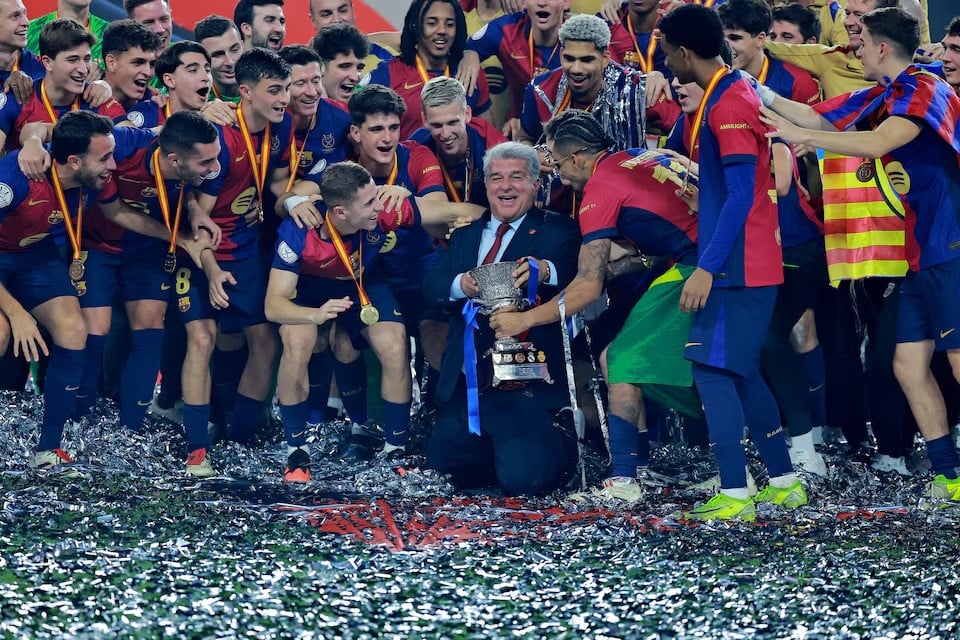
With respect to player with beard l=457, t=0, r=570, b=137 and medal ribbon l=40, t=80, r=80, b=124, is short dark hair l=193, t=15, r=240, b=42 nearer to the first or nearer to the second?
medal ribbon l=40, t=80, r=80, b=124

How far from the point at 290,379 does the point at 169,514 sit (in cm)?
102

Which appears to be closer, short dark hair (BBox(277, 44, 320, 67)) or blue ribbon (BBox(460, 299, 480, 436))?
blue ribbon (BBox(460, 299, 480, 436))

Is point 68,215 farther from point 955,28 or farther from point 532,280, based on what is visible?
point 955,28

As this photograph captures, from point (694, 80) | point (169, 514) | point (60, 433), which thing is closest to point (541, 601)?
point (169, 514)

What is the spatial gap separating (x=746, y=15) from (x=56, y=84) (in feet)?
9.48

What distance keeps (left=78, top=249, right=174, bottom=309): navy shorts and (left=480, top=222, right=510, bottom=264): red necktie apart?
4.55 ft

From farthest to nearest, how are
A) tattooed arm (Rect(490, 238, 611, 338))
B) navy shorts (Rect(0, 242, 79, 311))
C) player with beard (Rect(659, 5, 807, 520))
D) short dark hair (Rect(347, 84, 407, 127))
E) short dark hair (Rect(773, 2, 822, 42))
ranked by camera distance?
short dark hair (Rect(773, 2, 822, 42)), short dark hair (Rect(347, 84, 407, 127)), navy shorts (Rect(0, 242, 79, 311)), tattooed arm (Rect(490, 238, 611, 338)), player with beard (Rect(659, 5, 807, 520))

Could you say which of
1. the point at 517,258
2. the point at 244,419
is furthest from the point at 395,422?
the point at 517,258

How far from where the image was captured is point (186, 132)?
5.48 metres

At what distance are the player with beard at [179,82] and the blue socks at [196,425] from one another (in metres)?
1.26

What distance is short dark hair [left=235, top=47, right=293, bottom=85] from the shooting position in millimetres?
5758

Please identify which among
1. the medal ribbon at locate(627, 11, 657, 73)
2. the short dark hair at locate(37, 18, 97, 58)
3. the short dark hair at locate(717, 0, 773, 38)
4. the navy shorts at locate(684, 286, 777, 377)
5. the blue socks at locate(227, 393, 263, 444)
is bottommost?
the blue socks at locate(227, 393, 263, 444)

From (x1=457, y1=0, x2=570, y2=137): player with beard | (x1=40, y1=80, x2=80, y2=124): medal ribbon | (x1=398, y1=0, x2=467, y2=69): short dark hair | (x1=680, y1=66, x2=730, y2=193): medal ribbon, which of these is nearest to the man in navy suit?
Result: (x1=680, y1=66, x2=730, y2=193): medal ribbon

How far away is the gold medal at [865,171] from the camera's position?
498cm
